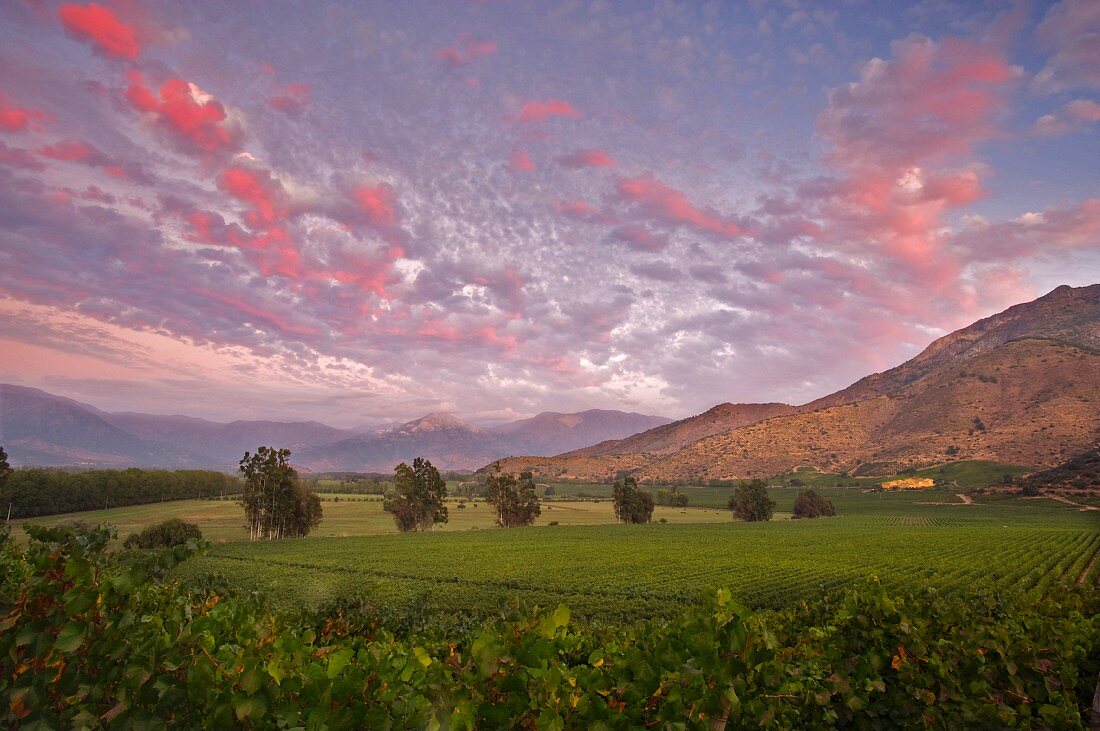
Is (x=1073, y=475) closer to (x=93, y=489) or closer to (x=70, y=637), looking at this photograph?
(x=70, y=637)

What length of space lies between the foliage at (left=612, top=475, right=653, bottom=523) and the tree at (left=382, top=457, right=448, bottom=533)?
43.6 m

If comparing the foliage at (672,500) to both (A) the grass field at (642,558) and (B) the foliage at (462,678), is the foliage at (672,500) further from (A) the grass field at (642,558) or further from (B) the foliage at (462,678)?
(B) the foliage at (462,678)

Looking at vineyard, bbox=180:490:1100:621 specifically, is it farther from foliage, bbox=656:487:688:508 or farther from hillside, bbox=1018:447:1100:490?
foliage, bbox=656:487:688:508

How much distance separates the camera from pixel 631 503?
139250 mm

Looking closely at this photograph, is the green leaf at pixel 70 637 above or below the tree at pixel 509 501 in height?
above

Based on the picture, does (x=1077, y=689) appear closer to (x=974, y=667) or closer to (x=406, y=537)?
(x=974, y=667)

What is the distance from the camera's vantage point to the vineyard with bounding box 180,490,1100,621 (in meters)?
52.0

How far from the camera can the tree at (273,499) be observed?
104750 mm

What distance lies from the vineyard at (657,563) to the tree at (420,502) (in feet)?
52.5

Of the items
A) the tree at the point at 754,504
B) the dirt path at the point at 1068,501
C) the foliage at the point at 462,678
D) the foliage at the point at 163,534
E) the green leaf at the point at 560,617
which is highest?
the green leaf at the point at 560,617

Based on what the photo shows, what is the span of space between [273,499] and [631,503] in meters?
80.6

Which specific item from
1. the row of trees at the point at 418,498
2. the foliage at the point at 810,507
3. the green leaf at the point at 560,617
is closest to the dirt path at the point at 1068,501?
the foliage at the point at 810,507

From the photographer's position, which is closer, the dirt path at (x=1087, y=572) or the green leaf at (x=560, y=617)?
the green leaf at (x=560, y=617)

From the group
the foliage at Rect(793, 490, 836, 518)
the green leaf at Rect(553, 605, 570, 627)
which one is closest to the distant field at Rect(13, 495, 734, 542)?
the foliage at Rect(793, 490, 836, 518)
